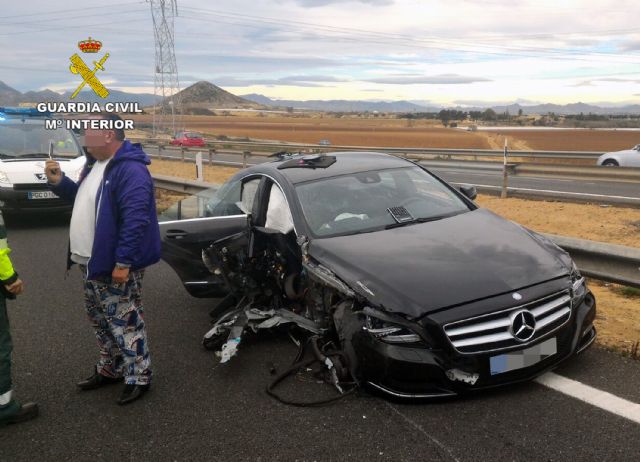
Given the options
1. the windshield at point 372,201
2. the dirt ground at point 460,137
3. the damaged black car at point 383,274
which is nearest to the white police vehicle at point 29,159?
the damaged black car at point 383,274

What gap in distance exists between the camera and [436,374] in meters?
3.34

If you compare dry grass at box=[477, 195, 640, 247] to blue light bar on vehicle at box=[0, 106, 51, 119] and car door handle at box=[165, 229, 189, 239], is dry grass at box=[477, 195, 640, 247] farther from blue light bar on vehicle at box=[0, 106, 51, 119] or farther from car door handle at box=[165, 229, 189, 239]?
blue light bar on vehicle at box=[0, 106, 51, 119]

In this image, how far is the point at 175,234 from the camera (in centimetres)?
565

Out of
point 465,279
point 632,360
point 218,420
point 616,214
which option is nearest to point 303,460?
point 218,420

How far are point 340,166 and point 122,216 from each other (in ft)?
7.69

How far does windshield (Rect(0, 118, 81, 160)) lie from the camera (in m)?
10.8

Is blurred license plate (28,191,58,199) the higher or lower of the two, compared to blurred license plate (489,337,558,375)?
higher

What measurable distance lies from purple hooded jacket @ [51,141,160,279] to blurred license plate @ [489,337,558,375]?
227cm

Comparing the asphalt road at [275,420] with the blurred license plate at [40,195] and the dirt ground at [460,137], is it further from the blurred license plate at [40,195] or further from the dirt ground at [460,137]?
the dirt ground at [460,137]

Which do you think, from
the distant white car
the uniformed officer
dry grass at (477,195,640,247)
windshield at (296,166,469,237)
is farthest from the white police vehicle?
the distant white car

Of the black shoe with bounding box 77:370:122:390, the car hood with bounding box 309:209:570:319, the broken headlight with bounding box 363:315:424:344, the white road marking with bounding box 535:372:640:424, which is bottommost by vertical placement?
the black shoe with bounding box 77:370:122:390

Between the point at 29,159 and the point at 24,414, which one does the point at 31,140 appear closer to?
the point at 29,159

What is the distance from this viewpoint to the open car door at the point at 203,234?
5.45 m

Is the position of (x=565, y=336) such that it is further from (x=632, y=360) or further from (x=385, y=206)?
(x=385, y=206)
